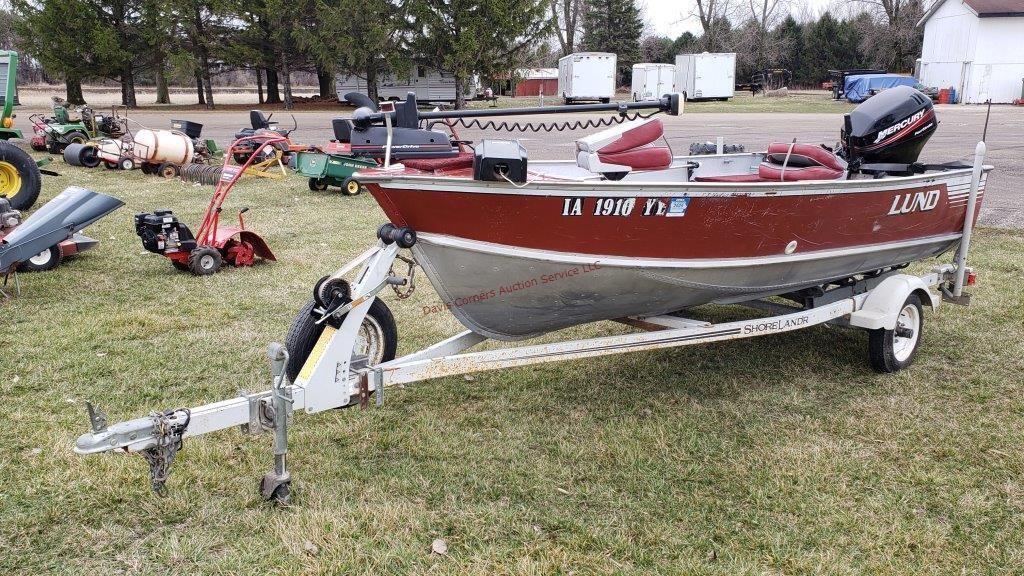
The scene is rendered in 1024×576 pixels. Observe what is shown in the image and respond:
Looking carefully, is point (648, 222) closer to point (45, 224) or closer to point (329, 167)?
point (45, 224)

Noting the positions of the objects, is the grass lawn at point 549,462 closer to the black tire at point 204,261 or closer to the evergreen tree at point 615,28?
the black tire at point 204,261

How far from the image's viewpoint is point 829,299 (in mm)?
4812

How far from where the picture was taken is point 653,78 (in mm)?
38969

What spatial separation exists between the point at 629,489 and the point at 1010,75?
42.0 metres

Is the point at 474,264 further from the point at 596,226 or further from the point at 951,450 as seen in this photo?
the point at 951,450

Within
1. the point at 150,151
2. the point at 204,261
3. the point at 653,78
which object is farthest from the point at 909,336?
the point at 653,78

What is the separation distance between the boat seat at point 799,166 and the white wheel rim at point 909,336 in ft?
3.03

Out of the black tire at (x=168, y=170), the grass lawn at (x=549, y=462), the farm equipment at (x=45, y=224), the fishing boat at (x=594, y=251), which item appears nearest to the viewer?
the grass lawn at (x=549, y=462)

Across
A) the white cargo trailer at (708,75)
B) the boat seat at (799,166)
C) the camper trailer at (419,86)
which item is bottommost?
the boat seat at (799,166)

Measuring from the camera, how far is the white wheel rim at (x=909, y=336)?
4730 mm

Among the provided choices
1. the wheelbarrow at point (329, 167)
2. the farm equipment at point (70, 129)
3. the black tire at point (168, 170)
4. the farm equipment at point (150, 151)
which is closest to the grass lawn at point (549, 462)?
the wheelbarrow at point (329, 167)

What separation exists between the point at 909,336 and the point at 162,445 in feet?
13.7

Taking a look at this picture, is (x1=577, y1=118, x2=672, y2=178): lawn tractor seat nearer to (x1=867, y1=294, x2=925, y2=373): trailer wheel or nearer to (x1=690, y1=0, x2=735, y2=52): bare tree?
(x1=867, y1=294, x2=925, y2=373): trailer wheel

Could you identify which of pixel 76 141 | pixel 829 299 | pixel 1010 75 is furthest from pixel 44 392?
pixel 1010 75
